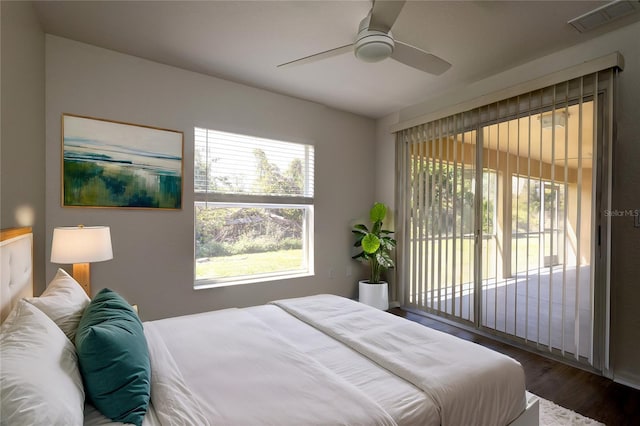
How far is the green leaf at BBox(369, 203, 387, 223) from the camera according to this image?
4184mm

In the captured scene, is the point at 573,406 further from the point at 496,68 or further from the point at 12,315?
the point at 12,315

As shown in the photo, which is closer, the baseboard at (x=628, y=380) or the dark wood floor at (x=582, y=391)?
the dark wood floor at (x=582, y=391)

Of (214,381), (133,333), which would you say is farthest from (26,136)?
(214,381)

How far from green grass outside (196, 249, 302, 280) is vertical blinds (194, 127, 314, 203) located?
27.0 inches

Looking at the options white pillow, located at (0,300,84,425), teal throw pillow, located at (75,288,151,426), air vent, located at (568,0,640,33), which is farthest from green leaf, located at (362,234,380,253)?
white pillow, located at (0,300,84,425)

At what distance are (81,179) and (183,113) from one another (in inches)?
42.1

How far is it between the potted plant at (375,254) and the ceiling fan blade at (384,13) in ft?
8.20

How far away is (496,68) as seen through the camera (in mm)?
2980

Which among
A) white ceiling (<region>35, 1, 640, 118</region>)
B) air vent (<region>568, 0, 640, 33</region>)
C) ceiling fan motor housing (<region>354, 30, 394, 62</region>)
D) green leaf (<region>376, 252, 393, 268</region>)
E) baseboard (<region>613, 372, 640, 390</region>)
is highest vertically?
white ceiling (<region>35, 1, 640, 118</region>)

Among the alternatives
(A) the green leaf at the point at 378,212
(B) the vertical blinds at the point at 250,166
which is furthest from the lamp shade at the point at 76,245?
(A) the green leaf at the point at 378,212

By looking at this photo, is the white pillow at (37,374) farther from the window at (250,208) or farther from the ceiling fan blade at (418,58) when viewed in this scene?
the ceiling fan blade at (418,58)

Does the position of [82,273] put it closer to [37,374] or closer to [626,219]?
[37,374]

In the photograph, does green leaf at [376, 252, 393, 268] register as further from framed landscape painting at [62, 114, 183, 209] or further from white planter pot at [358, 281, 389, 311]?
framed landscape painting at [62, 114, 183, 209]

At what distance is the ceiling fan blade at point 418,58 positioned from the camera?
6.89ft
